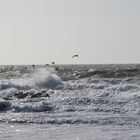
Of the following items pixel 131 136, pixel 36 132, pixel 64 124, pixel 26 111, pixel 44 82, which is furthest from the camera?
pixel 44 82

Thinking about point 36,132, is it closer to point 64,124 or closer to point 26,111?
point 64,124

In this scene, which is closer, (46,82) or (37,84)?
(46,82)

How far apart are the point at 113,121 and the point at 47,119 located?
2.53 m

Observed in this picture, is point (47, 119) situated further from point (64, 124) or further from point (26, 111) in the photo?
point (26, 111)

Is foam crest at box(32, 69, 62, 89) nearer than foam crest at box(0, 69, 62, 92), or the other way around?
foam crest at box(0, 69, 62, 92)

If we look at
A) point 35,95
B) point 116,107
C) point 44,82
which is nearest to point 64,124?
point 116,107

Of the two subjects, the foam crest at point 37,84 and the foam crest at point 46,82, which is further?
the foam crest at point 46,82

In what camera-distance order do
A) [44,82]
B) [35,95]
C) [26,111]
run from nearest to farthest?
[26,111], [35,95], [44,82]

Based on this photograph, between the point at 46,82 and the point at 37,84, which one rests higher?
the point at 46,82

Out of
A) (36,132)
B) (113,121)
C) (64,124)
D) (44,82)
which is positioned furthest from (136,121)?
(44,82)

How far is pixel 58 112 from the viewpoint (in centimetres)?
1869

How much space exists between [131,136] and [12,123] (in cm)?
470

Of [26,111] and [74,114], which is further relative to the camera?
[26,111]

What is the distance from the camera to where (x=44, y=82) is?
134 feet
